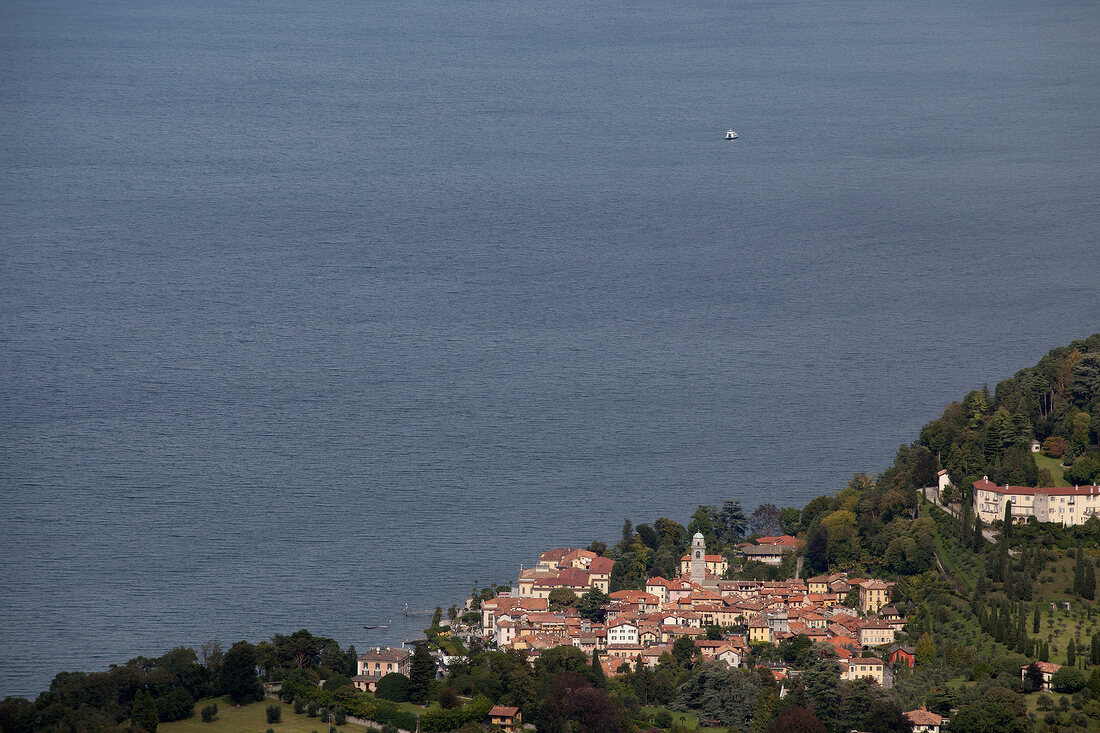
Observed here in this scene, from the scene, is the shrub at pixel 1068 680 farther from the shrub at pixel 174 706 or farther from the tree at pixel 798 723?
the shrub at pixel 174 706

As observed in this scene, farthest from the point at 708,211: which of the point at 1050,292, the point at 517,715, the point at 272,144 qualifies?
the point at 517,715

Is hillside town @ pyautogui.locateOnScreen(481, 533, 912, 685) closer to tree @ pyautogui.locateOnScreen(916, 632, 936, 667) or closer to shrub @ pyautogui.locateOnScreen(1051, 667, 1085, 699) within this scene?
tree @ pyautogui.locateOnScreen(916, 632, 936, 667)

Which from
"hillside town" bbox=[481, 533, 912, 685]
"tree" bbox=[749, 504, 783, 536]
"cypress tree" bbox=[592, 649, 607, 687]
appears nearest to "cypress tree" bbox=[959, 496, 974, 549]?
"hillside town" bbox=[481, 533, 912, 685]

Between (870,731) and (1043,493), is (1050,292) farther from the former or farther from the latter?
(870,731)

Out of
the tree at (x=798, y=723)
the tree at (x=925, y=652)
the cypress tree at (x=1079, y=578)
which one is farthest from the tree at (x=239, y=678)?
the cypress tree at (x=1079, y=578)

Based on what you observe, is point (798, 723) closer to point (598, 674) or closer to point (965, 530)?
point (598, 674)

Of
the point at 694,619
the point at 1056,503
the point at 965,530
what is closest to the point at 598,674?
the point at 694,619
